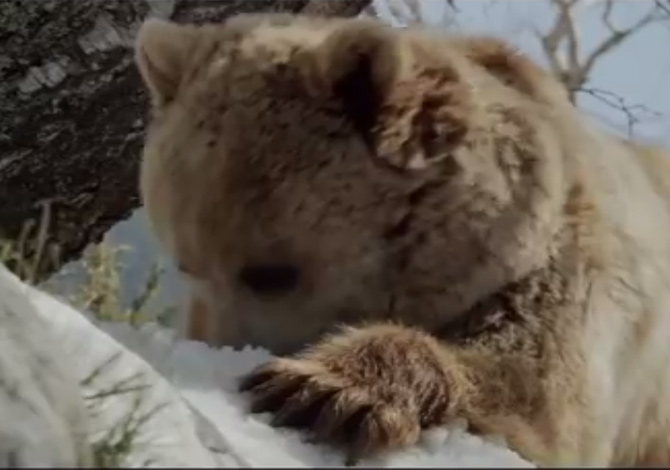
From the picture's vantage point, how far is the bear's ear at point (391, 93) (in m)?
3.16

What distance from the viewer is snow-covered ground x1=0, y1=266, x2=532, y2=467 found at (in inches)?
78.6

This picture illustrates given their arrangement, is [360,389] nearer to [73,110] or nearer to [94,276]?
[94,276]

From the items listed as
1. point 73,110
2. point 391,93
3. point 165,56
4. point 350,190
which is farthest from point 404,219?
point 73,110

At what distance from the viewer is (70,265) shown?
456 centimetres

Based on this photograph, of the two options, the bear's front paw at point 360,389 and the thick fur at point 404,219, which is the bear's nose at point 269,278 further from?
the bear's front paw at point 360,389

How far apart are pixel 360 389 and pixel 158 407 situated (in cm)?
60

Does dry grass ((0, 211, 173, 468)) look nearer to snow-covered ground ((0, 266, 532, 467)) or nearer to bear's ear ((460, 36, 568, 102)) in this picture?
snow-covered ground ((0, 266, 532, 467))

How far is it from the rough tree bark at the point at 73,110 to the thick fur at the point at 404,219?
88 centimetres

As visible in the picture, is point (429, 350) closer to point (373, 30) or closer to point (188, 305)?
point (373, 30)

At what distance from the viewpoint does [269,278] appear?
3.20 meters

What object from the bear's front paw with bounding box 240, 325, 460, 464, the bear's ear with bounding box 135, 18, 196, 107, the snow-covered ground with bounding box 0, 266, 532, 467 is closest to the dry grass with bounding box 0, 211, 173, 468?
the bear's ear with bounding box 135, 18, 196, 107

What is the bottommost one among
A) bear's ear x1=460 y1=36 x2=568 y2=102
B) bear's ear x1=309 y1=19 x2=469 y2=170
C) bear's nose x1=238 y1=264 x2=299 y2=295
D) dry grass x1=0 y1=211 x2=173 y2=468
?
dry grass x1=0 y1=211 x2=173 y2=468

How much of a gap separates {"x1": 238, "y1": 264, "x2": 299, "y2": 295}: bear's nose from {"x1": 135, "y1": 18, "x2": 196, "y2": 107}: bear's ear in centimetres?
57

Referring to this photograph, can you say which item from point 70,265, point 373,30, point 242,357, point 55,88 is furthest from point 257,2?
point 242,357
